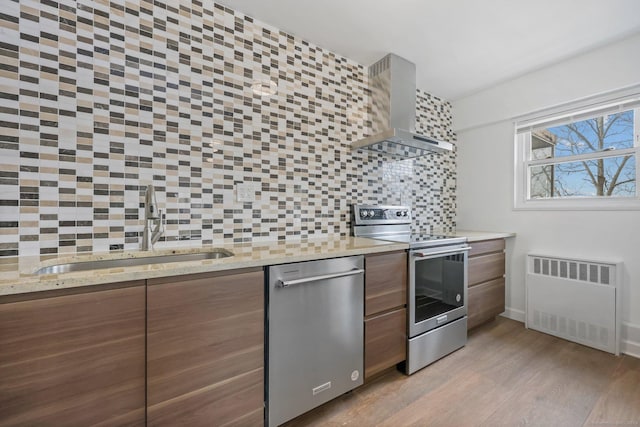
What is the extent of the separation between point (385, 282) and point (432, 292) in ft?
1.94

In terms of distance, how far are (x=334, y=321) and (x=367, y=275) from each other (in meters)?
0.31

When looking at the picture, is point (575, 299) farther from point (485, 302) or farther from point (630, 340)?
point (485, 302)

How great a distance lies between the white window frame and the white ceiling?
1.51 ft

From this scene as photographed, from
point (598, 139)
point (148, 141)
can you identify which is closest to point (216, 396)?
point (148, 141)

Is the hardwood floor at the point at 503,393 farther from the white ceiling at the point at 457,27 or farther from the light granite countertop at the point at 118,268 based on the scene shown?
the white ceiling at the point at 457,27

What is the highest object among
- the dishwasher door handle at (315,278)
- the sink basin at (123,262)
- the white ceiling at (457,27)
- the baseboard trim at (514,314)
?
the white ceiling at (457,27)

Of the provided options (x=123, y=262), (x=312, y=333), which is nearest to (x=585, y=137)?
(x=312, y=333)

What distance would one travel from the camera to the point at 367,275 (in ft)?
5.04

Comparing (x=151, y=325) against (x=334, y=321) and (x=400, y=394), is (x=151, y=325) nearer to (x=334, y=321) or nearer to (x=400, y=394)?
(x=334, y=321)

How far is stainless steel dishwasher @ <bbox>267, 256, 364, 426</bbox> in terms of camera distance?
122 cm

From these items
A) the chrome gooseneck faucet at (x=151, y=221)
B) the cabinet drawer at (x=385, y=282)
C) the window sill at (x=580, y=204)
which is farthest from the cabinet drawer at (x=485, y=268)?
the chrome gooseneck faucet at (x=151, y=221)

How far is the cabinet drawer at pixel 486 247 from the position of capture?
2.32 meters

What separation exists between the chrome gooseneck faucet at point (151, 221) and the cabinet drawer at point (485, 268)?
7.58 feet

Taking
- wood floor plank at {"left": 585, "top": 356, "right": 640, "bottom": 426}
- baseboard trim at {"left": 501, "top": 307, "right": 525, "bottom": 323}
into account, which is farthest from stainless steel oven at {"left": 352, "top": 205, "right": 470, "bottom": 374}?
baseboard trim at {"left": 501, "top": 307, "right": 525, "bottom": 323}
